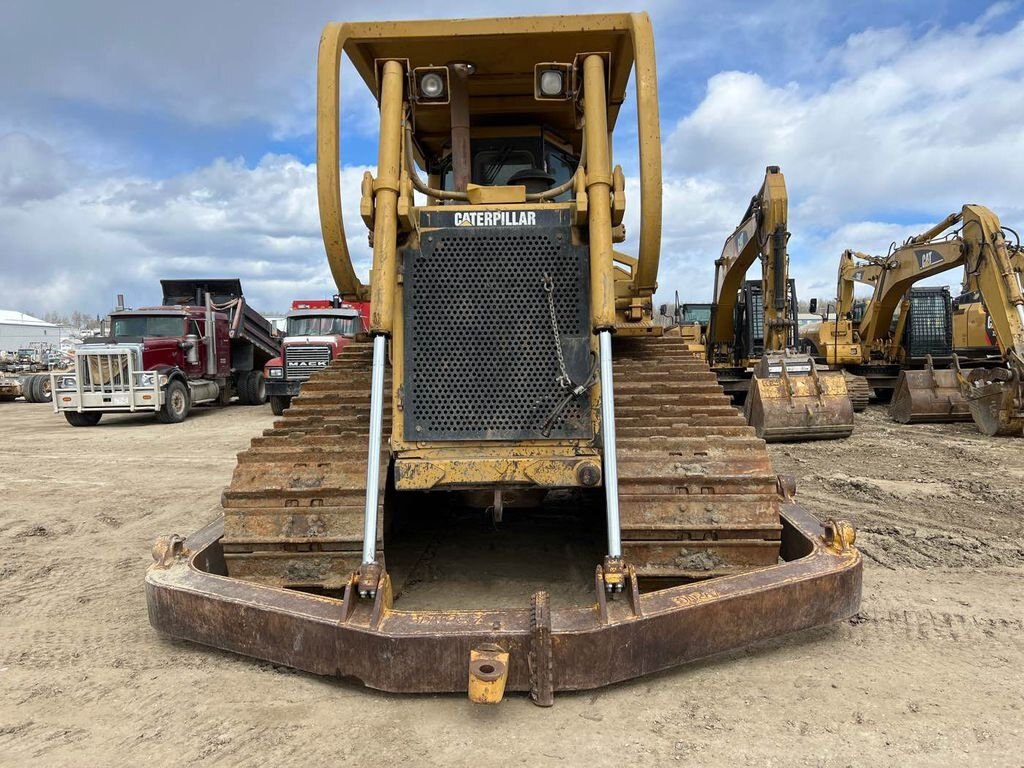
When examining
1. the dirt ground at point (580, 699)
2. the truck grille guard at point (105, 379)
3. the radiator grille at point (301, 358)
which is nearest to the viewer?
the dirt ground at point (580, 699)

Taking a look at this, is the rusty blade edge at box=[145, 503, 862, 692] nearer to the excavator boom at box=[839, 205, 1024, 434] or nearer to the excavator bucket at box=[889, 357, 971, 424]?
the excavator boom at box=[839, 205, 1024, 434]

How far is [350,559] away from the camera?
3.42 meters

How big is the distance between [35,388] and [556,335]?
23.5 meters

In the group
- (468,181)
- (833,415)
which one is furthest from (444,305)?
(833,415)

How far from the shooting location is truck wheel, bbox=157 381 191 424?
14.6m

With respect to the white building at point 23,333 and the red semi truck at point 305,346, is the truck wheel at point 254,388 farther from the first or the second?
the white building at point 23,333

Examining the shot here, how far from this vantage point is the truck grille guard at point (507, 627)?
2.67 metres

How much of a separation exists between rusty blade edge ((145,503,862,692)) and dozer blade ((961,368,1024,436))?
8593 millimetres

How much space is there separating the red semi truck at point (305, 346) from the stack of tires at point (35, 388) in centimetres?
1120

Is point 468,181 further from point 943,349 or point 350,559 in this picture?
point 943,349

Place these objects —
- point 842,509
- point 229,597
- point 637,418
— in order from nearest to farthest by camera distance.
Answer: point 229,597 < point 637,418 < point 842,509

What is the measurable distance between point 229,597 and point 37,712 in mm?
771

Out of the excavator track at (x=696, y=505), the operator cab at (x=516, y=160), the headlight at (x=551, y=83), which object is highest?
the headlight at (x=551, y=83)

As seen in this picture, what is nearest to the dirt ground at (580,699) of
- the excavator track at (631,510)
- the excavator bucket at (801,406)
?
the excavator track at (631,510)
